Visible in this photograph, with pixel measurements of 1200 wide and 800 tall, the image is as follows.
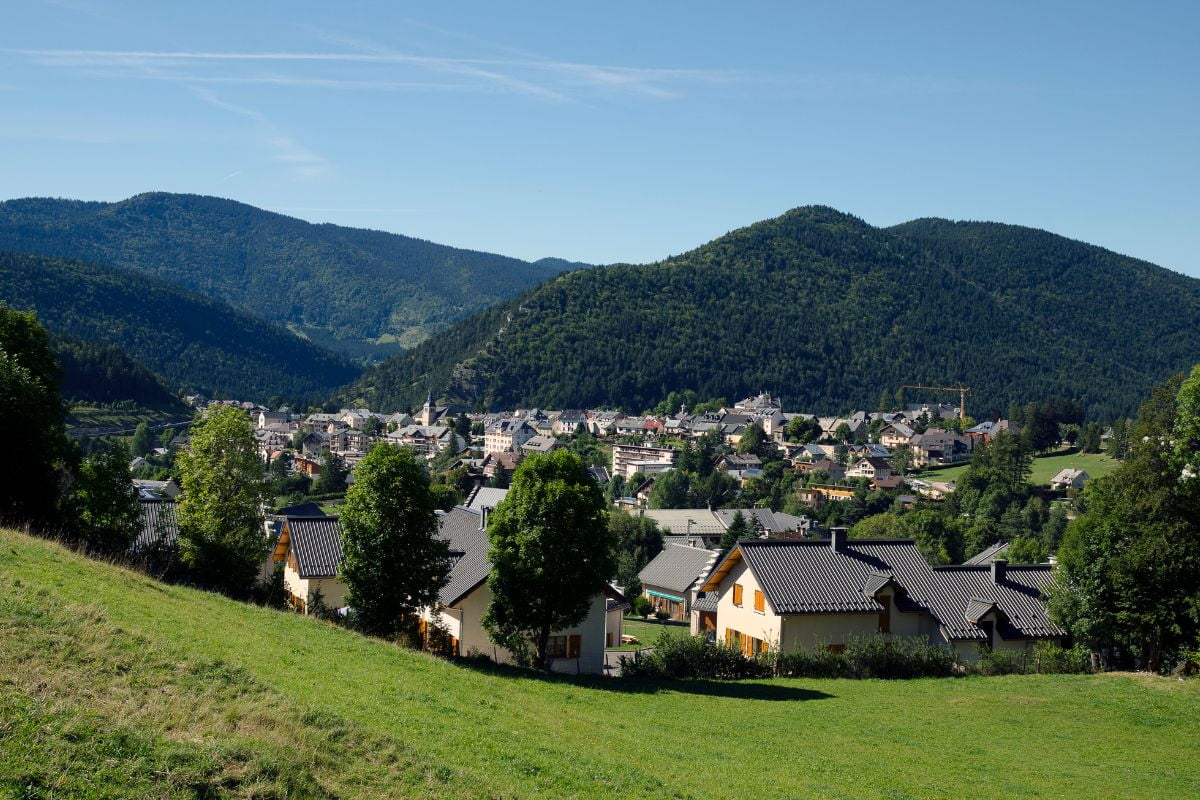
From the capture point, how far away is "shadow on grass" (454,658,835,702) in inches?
894

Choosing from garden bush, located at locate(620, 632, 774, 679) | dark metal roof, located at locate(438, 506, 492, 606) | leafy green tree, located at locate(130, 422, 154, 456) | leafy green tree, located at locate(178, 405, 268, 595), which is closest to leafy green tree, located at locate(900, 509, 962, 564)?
dark metal roof, located at locate(438, 506, 492, 606)

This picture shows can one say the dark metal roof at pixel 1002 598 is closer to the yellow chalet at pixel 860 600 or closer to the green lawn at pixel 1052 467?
the yellow chalet at pixel 860 600

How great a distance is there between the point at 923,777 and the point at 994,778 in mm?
1341

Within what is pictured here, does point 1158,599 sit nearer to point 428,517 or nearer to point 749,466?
point 428,517

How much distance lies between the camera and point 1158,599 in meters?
27.5

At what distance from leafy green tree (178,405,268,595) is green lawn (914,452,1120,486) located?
3802 inches

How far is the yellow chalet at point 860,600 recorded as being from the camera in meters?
29.3

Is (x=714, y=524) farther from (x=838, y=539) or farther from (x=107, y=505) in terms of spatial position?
(x=107, y=505)

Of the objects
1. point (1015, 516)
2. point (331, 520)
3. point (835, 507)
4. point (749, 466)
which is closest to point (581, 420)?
point (749, 466)

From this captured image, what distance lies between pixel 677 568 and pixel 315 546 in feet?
99.1

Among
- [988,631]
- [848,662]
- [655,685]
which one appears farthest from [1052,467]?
[655,685]

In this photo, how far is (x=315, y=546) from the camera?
99.1ft

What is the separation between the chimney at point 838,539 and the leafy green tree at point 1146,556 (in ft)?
21.3

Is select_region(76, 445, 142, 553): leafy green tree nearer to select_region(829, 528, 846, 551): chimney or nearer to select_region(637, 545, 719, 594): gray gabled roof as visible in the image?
select_region(829, 528, 846, 551): chimney
